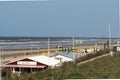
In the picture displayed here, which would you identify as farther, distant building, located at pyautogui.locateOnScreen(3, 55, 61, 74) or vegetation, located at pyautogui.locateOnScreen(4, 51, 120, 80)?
distant building, located at pyautogui.locateOnScreen(3, 55, 61, 74)

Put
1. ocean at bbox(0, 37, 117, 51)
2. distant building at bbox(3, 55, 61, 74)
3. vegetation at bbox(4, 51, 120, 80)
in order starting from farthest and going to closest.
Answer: ocean at bbox(0, 37, 117, 51) < distant building at bbox(3, 55, 61, 74) < vegetation at bbox(4, 51, 120, 80)

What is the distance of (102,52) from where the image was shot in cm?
3309

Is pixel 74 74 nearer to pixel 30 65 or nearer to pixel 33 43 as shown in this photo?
pixel 30 65

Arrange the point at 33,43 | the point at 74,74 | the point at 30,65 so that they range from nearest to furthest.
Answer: the point at 74,74 < the point at 30,65 < the point at 33,43

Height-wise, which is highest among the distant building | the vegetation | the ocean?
the vegetation

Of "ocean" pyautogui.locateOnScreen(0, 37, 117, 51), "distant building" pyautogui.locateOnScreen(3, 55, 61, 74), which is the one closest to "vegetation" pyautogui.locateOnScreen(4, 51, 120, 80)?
"distant building" pyautogui.locateOnScreen(3, 55, 61, 74)

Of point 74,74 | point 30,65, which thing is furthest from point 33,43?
point 74,74

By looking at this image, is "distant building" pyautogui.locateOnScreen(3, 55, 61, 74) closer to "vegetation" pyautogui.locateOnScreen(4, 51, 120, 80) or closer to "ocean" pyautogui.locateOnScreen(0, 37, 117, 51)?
"vegetation" pyautogui.locateOnScreen(4, 51, 120, 80)

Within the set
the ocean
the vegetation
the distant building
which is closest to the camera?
the vegetation

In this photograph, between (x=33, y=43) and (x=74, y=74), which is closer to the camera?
(x=74, y=74)

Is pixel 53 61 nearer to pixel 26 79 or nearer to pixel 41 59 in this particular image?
pixel 41 59

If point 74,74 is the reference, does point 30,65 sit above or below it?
below

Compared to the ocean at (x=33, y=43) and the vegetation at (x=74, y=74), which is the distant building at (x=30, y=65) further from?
the ocean at (x=33, y=43)

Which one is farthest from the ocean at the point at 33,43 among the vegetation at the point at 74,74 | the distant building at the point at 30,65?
the vegetation at the point at 74,74
